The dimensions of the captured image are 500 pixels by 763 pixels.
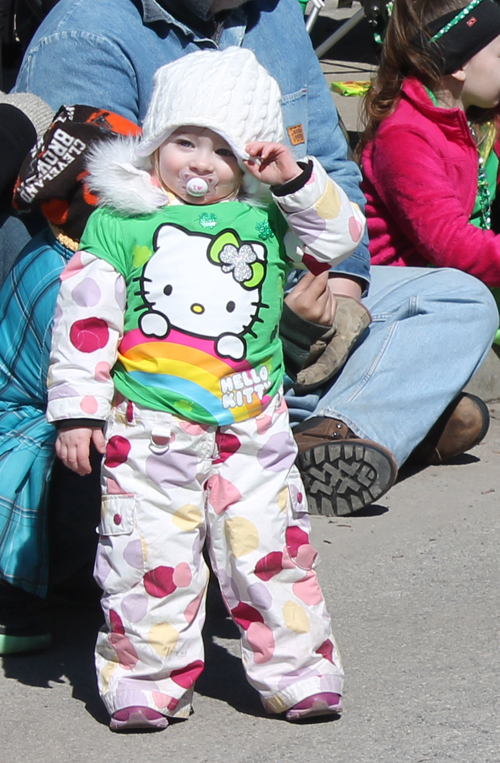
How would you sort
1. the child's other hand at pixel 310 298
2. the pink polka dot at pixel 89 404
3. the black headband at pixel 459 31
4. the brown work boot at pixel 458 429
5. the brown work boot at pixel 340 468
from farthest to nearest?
1. the black headband at pixel 459 31
2. the brown work boot at pixel 458 429
3. the brown work boot at pixel 340 468
4. the child's other hand at pixel 310 298
5. the pink polka dot at pixel 89 404

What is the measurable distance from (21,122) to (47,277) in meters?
0.34

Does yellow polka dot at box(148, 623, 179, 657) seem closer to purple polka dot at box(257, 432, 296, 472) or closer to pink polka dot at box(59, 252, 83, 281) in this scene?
purple polka dot at box(257, 432, 296, 472)

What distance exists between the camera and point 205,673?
2.23 meters

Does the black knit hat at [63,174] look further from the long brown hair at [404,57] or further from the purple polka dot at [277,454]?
the long brown hair at [404,57]

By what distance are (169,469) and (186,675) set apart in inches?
14.9

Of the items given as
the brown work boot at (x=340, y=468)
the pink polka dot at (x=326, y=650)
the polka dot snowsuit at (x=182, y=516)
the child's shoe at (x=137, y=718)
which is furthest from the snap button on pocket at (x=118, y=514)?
the brown work boot at (x=340, y=468)

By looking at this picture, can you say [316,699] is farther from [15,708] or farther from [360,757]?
[15,708]

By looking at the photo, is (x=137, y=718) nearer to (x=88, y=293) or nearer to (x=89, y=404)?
(x=89, y=404)

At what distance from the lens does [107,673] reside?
1973mm

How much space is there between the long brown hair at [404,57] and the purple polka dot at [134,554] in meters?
2.05

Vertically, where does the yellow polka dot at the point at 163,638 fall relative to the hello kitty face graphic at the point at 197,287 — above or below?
below

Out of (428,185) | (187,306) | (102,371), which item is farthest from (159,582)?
(428,185)

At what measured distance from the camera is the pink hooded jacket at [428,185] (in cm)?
339

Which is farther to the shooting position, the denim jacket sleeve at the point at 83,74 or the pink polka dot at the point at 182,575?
the denim jacket sleeve at the point at 83,74
